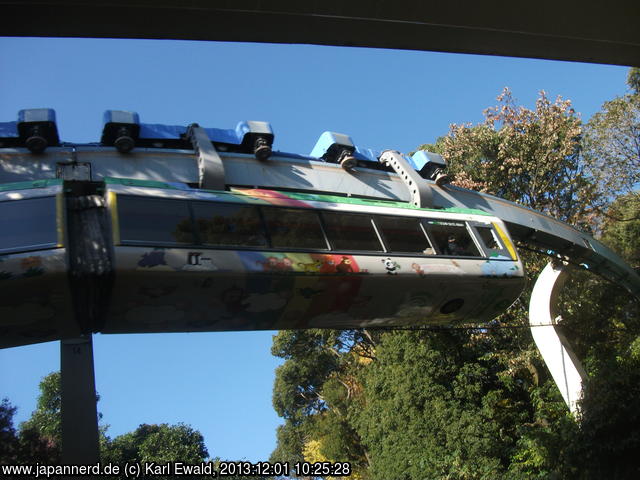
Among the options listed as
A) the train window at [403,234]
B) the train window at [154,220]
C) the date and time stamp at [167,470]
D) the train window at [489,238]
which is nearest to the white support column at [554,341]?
the train window at [489,238]

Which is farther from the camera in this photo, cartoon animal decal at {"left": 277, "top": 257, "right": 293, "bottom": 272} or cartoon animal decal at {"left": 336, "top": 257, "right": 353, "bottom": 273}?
cartoon animal decal at {"left": 336, "top": 257, "right": 353, "bottom": 273}

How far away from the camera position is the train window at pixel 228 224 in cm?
786

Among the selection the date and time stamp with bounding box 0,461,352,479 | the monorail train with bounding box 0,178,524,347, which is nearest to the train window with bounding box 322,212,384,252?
the monorail train with bounding box 0,178,524,347

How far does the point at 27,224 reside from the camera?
6.94m

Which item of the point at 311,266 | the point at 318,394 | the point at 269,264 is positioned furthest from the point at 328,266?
the point at 318,394

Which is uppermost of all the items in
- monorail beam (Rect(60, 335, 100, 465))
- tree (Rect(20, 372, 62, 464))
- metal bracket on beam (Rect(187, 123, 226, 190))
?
tree (Rect(20, 372, 62, 464))

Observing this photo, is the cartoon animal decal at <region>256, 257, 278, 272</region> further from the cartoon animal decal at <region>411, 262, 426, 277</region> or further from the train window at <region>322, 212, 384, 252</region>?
the cartoon animal decal at <region>411, 262, 426, 277</region>

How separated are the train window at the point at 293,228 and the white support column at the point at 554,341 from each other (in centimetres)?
782

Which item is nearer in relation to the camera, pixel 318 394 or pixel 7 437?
pixel 7 437

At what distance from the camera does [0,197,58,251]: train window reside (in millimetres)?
6754

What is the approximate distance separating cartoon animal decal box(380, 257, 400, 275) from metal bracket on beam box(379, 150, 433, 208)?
8.70 feet

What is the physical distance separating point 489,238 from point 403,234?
1814 mm

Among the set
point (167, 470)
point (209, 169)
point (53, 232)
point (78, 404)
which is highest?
point (209, 169)

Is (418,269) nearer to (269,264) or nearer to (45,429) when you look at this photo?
(269,264)
